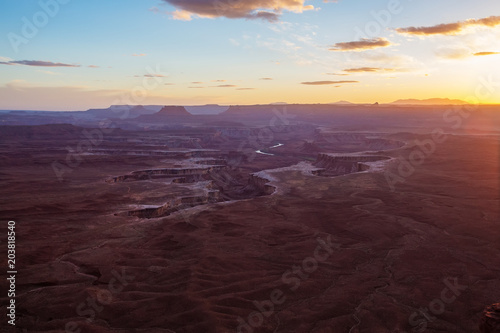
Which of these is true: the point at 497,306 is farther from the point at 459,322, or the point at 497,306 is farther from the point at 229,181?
the point at 229,181

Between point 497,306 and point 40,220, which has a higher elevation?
point 497,306

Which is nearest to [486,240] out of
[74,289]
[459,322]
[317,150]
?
[459,322]

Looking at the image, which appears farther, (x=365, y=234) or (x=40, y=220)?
(x=40, y=220)

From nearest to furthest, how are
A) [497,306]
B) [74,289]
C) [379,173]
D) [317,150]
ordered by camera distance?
[497,306] → [74,289] → [379,173] → [317,150]

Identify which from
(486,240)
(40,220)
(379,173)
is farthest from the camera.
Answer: (379,173)

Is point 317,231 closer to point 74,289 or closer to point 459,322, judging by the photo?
point 459,322

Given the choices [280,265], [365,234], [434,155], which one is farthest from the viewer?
[434,155]

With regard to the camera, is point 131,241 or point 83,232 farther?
point 83,232

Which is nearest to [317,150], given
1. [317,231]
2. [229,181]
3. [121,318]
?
[229,181]

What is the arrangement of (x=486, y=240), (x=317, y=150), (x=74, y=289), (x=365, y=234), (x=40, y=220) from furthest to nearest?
(x=317, y=150) < (x=40, y=220) < (x=365, y=234) < (x=486, y=240) < (x=74, y=289)
